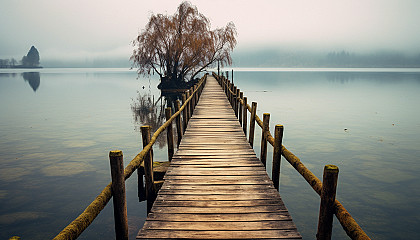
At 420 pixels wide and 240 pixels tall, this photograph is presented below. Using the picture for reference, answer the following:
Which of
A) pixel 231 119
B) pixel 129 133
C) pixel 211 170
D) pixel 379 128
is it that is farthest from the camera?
pixel 379 128

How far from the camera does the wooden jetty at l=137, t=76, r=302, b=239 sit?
3.70 m

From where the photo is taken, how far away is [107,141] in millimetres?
15578

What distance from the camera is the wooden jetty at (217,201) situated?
12.1 ft

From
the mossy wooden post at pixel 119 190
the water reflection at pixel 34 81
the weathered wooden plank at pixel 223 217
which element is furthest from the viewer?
the water reflection at pixel 34 81

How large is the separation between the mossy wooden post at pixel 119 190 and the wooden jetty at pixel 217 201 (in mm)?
264

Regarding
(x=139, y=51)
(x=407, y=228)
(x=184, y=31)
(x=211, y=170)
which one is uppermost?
(x=184, y=31)

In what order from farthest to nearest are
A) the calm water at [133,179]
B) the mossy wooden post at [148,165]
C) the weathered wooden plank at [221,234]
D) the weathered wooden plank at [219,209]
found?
the calm water at [133,179]
the mossy wooden post at [148,165]
the weathered wooden plank at [219,209]
the weathered wooden plank at [221,234]

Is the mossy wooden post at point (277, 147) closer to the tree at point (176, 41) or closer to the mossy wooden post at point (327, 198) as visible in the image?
the mossy wooden post at point (327, 198)

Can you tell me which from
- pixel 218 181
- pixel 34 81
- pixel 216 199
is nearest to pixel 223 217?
pixel 216 199

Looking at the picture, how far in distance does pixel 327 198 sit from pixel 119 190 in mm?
A: 2482

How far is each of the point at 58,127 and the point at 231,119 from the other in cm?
1351

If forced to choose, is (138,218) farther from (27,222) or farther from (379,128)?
(379,128)

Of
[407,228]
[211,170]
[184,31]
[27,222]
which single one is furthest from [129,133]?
[184,31]

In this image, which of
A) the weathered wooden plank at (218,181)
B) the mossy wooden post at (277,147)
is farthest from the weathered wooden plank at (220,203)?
the mossy wooden post at (277,147)
